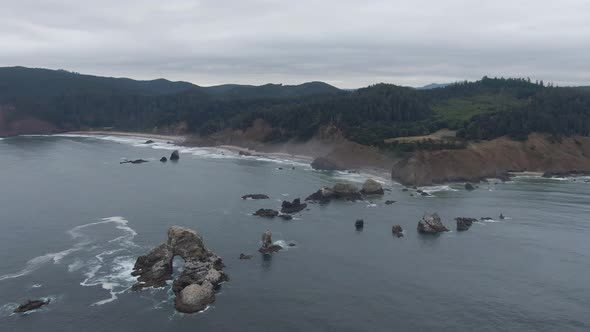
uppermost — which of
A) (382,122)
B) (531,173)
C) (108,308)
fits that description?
(382,122)

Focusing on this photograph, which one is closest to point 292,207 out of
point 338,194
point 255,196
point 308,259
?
point 255,196

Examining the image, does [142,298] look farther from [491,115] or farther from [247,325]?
[491,115]

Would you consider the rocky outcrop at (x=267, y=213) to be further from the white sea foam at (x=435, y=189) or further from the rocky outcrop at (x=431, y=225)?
the white sea foam at (x=435, y=189)

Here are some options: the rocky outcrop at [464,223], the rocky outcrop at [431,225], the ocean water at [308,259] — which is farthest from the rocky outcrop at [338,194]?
the rocky outcrop at [431,225]

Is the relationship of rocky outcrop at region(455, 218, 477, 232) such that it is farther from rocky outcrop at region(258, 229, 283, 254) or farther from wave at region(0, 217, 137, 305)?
wave at region(0, 217, 137, 305)

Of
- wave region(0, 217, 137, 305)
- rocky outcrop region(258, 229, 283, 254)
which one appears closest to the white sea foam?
rocky outcrop region(258, 229, 283, 254)

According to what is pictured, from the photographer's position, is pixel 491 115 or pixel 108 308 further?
pixel 491 115

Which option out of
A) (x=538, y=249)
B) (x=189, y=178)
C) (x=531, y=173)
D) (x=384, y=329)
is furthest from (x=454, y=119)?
(x=384, y=329)
